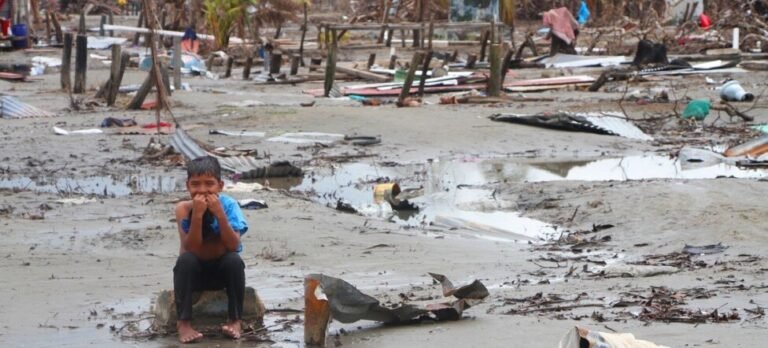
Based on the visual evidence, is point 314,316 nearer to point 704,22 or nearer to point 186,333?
point 186,333

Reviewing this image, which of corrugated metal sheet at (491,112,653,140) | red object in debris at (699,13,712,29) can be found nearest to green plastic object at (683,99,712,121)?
corrugated metal sheet at (491,112,653,140)

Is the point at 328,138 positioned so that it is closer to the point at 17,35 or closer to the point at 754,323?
the point at 754,323

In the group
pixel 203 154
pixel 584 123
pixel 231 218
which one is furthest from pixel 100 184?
pixel 231 218

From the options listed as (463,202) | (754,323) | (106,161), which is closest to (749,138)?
(463,202)

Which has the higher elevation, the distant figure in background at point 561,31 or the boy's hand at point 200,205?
the boy's hand at point 200,205

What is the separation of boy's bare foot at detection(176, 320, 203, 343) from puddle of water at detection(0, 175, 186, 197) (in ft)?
18.9

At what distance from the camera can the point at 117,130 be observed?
15789 millimetres

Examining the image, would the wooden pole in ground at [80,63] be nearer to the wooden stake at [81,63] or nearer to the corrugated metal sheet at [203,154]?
the wooden stake at [81,63]

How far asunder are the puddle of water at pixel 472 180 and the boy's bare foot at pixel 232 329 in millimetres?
3955

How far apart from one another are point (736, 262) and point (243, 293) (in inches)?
127

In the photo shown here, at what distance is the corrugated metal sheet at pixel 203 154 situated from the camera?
12.6m

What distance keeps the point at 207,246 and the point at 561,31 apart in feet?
81.8

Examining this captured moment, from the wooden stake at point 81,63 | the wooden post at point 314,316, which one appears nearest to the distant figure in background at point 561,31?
the wooden stake at point 81,63

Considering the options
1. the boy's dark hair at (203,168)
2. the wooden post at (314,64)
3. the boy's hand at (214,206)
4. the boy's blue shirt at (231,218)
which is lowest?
the wooden post at (314,64)
